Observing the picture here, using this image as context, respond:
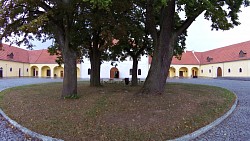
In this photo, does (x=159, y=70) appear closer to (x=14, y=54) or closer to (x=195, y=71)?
(x=14, y=54)

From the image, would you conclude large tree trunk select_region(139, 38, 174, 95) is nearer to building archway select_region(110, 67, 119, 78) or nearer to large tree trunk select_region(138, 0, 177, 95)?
large tree trunk select_region(138, 0, 177, 95)

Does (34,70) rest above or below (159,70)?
above

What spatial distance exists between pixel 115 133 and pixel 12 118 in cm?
426

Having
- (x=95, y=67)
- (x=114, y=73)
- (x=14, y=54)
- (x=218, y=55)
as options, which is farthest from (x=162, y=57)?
(x=14, y=54)

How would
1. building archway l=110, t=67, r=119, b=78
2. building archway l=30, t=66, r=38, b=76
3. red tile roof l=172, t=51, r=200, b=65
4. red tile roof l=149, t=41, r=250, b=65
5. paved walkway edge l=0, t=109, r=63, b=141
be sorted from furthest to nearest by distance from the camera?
1. building archway l=30, t=66, r=38, b=76
2. red tile roof l=172, t=51, r=200, b=65
3. building archway l=110, t=67, r=119, b=78
4. red tile roof l=149, t=41, r=250, b=65
5. paved walkway edge l=0, t=109, r=63, b=141

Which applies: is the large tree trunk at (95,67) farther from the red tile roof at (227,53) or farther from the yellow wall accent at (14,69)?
the red tile roof at (227,53)

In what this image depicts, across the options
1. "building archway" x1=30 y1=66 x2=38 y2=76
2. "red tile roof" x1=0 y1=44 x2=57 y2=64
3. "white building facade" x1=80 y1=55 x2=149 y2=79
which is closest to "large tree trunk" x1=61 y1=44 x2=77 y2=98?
"white building facade" x1=80 y1=55 x2=149 y2=79

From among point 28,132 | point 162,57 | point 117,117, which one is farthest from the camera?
point 162,57

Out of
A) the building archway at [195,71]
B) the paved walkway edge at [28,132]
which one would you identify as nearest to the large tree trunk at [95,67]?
the paved walkway edge at [28,132]

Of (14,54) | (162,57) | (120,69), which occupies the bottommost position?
(162,57)

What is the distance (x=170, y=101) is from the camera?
971cm

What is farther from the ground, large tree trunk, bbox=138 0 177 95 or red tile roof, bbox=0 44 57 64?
red tile roof, bbox=0 44 57 64

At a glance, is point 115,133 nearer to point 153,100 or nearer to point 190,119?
point 190,119

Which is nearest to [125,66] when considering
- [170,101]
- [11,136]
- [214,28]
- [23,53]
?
[23,53]
